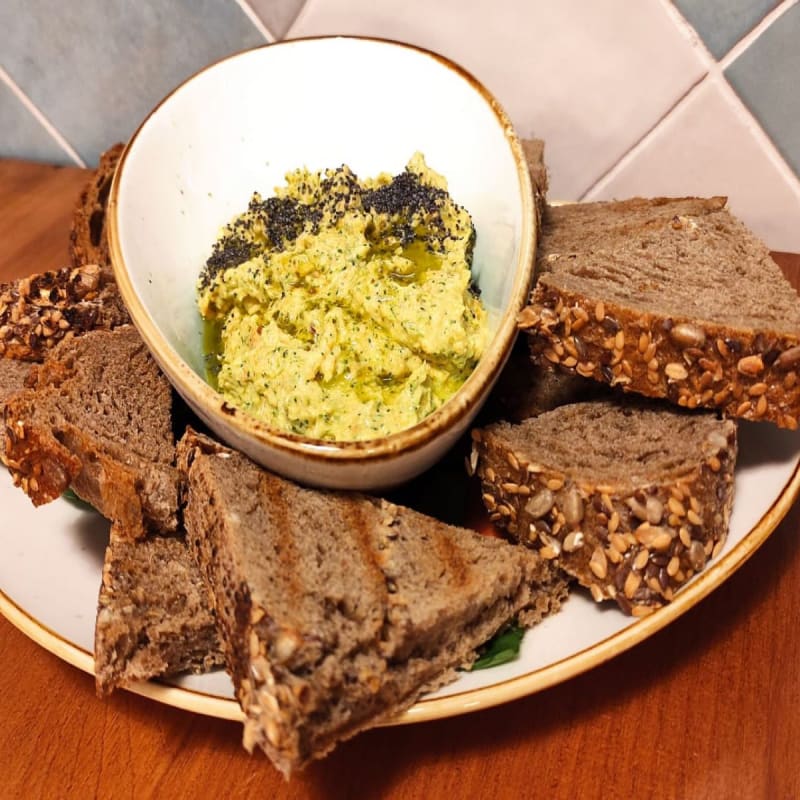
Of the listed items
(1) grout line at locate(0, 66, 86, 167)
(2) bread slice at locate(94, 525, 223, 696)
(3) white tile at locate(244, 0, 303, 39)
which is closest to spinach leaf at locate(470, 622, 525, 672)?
(2) bread slice at locate(94, 525, 223, 696)

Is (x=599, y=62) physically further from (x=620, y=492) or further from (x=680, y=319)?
(x=620, y=492)

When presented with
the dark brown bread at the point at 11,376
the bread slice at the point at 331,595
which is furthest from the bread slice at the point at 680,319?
the dark brown bread at the point at 11,376

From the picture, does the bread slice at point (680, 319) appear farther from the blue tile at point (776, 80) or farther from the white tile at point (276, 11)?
the white tile at point (276, 11)


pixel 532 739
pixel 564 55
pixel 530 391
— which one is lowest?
pixel 532 739

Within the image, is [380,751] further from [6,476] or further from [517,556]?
[6,476]

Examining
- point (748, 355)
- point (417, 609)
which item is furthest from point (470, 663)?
point (748, 355)

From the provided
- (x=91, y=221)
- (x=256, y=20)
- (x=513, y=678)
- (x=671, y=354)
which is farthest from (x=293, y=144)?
(x=513, y=678)
